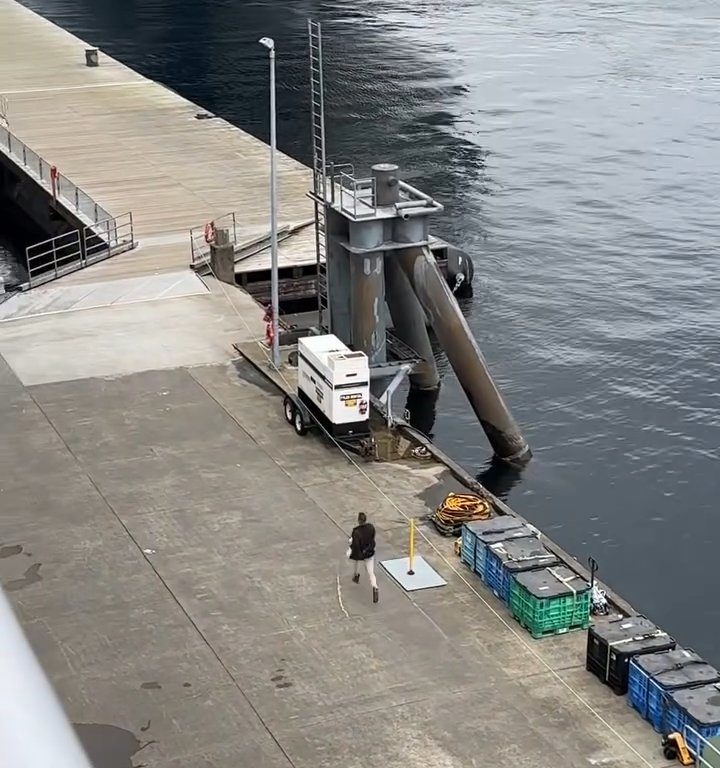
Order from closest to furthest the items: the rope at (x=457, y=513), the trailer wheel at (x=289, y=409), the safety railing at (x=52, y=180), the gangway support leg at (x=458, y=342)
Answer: the rope at (x=457, y=513), the trailer wheel at (x=289, y=409), the gangway support leg at (x=458, y=342), the safety railing at (x=52, y=180)

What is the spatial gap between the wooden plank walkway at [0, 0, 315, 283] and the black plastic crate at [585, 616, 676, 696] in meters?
25.3

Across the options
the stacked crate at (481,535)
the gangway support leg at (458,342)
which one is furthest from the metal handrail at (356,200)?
the stacked crate at (481,535)

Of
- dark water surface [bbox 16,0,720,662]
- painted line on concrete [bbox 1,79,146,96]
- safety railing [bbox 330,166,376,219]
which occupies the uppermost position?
safety railing [bbox 330,166,376,219]

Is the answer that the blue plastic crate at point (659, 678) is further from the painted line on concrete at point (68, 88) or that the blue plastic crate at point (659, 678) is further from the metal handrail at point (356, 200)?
the painted line on concrete at point (68, 88)

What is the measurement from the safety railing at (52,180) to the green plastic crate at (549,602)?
3034 centimetres

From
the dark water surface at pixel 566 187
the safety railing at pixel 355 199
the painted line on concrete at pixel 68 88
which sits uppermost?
the safety railing at pixel 355 199

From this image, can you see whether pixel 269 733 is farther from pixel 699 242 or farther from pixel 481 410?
pixel 699 242

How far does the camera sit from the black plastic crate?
19.3 metres

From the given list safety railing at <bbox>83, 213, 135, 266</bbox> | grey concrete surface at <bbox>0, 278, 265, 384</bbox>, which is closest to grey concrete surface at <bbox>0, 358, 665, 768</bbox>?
grey concrete surface at <bbox>0, 278, 265, 384</bbox>

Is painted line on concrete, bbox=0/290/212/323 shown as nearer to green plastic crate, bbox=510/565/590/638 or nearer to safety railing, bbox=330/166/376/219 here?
safety railing, bbox=330/166/376/219

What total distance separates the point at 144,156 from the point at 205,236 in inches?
639

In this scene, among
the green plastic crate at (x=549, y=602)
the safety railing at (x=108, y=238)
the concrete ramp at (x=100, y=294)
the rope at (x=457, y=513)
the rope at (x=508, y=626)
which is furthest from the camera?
the safety railing at (x=108, y=238)

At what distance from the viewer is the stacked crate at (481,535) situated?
2281 centimetres

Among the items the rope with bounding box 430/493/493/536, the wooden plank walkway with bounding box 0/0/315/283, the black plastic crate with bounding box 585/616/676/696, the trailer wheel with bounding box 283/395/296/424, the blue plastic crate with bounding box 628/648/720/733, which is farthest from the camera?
the wooden plank walkway with bounding box 0/0/315/283
